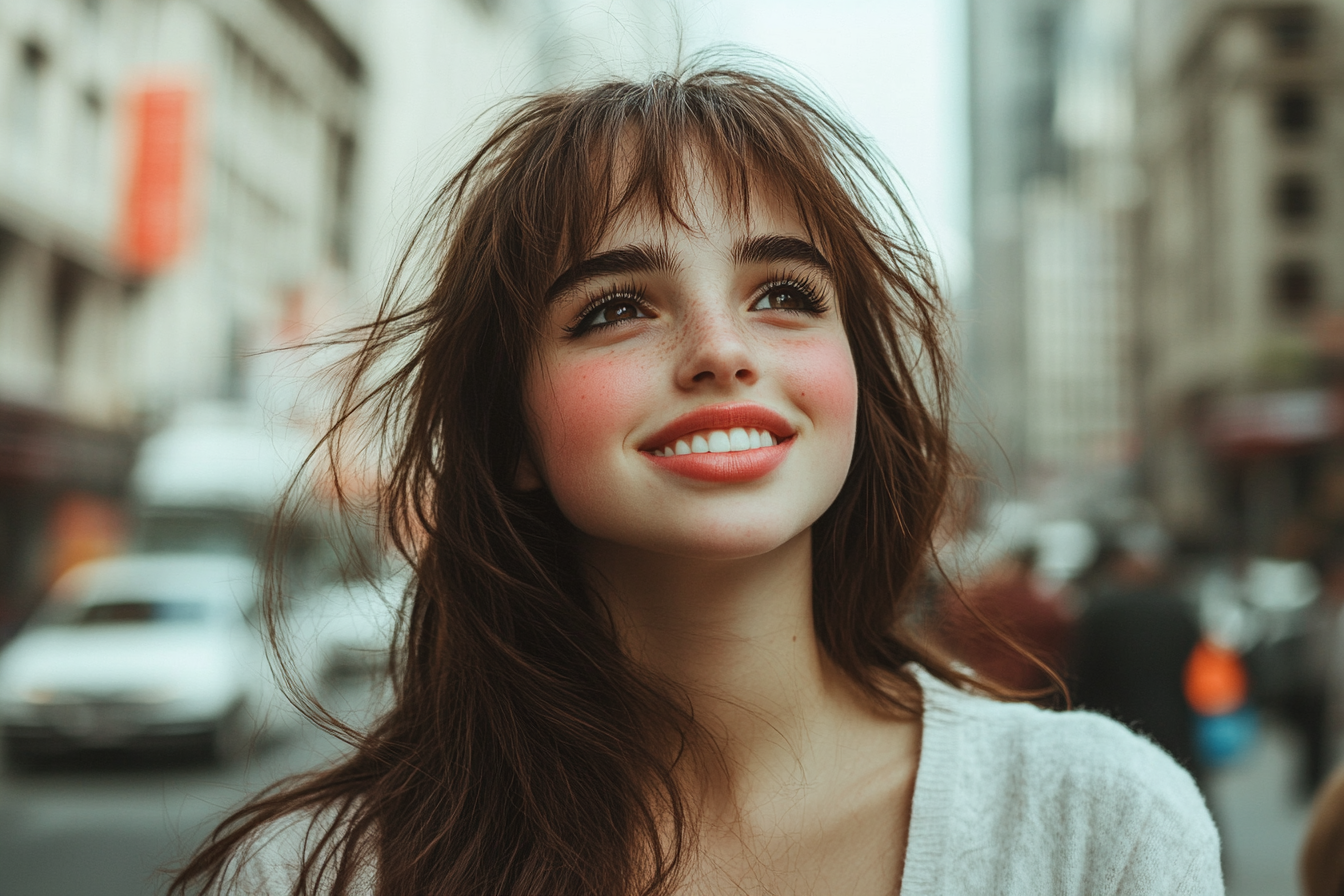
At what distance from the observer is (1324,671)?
26.7 feet

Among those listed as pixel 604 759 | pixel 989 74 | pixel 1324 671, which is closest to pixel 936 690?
pixel 604 759

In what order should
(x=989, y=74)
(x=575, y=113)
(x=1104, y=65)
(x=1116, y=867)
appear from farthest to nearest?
1. (x=989, y=74)
2. (x=1104, y=65)
3. (x=575, y=113)
4. (x=1116, y=867)

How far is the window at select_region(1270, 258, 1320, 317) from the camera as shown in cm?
3506

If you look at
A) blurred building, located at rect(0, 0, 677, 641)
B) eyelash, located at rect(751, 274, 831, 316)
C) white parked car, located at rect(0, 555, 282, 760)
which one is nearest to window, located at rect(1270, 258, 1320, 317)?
blurred building, located at rect(0, 0, 677, 641)

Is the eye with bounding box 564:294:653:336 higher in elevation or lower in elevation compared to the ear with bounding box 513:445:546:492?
higher

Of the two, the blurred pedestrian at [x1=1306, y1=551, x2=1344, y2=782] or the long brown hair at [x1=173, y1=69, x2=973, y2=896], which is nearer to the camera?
the long brown hair at [x1=173, y1=69, x2=973, y2=896]

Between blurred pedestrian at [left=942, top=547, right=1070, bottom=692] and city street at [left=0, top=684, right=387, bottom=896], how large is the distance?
9.71 ft

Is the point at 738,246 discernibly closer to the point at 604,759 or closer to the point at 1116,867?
the point at 604,759

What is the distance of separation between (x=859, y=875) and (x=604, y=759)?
1.13 feet

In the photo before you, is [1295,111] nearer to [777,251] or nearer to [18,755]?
[18,755]

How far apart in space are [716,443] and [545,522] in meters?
0.43

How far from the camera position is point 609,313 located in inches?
61.0

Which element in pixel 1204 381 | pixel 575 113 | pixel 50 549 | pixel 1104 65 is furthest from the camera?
pixel 1104 65

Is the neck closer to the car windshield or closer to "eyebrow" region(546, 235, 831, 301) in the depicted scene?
"eyebrow" region(546, 235, 831, 301)
